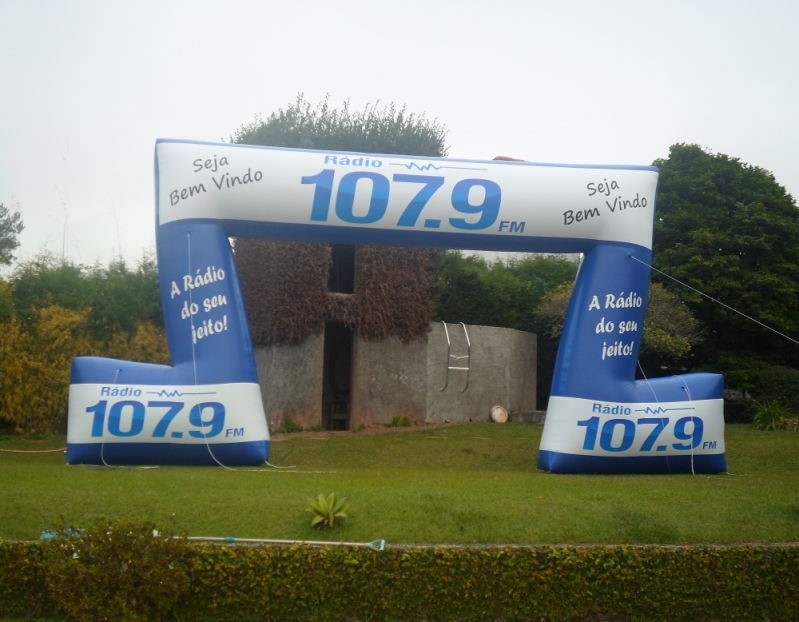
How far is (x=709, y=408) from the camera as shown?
9.52 m

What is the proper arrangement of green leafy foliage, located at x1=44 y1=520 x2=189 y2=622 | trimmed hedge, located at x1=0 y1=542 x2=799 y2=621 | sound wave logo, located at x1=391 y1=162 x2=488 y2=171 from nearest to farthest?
1. green leafy foliage, located at x1=44 y1=520 x2=189 y2=622
2. trimmed hedge, located at x1=0 y1=542 x2=799 y2=621
3. sound wave logo, located at x1=391 y1=162 x2=488 y2=171

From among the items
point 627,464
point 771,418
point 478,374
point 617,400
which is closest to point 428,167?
point 617,400

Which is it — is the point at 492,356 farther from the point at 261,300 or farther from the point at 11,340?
the point at 11,340

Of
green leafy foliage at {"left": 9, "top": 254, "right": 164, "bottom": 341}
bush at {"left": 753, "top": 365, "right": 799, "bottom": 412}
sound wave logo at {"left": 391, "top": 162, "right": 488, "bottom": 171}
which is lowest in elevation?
bush at {"left": 753, "top": 365, "right": 799, "bottom": 412}

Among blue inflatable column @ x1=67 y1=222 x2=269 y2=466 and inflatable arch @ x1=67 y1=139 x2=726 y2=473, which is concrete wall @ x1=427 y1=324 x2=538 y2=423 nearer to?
inflatable arch @ x1=67 y1=139 x2=726 y2=473

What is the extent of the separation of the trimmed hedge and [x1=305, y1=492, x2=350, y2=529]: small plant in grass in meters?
0.53

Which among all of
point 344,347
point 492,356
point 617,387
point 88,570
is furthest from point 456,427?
point 88,570

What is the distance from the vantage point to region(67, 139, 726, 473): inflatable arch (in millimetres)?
9070

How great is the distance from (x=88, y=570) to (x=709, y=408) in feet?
25.2

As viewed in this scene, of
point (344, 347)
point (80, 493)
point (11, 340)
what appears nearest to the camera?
point (80, 493)

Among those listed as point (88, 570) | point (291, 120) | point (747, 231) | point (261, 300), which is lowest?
point (88, 570)

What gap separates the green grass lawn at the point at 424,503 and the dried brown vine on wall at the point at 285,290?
5.67 meters

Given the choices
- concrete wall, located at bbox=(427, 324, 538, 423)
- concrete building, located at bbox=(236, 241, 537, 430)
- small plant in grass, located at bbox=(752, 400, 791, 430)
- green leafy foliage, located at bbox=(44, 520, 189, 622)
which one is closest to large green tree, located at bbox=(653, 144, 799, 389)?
small plant in grass, located at bbox=(752, 400, 791, 430)

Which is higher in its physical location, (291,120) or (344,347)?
(291,120)
